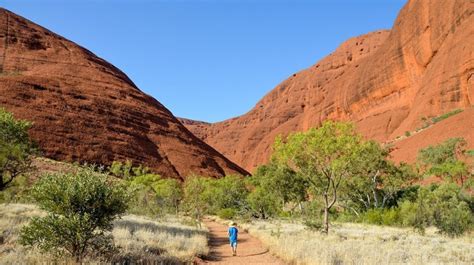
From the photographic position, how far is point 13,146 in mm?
21359

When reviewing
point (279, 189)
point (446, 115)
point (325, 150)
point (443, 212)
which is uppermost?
point (446, 115)

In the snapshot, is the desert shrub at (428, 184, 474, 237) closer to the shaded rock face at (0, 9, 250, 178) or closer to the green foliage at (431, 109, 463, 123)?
the green foliage at (431, 109, 463, 123)

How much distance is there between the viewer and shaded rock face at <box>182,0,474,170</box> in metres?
58.7

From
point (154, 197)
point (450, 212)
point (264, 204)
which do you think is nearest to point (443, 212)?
point (450, 212)

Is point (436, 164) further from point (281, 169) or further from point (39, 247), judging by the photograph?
point (39, 247)

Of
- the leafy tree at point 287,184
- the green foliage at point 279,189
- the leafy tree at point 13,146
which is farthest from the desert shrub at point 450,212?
the leafy tree at point 13,146

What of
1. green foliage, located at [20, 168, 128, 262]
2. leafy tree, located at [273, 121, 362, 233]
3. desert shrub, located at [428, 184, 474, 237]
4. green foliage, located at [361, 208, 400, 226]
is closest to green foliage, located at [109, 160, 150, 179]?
leafy tree, located at [273, 121, 362, 233]

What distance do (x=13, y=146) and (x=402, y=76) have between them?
75393 mm

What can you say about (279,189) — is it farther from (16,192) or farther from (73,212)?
(73,212)

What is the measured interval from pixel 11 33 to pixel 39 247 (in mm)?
108529

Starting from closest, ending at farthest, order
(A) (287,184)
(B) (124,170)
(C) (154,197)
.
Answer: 1. (A) (287,184)
2. (C) (154,197)
3. (B) (124,170)

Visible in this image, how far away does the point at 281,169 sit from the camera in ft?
123

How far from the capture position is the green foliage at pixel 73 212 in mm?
9914

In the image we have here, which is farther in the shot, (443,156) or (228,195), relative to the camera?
(228,195)
